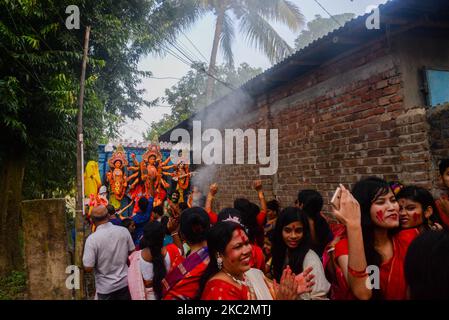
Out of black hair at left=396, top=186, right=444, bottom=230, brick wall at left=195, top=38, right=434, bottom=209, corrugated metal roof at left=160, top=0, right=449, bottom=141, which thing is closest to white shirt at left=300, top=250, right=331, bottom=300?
black hair at left=396, top=186, right=444, bottom=230

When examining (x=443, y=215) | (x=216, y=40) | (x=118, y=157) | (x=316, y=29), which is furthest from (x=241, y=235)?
(x=316, y=29)

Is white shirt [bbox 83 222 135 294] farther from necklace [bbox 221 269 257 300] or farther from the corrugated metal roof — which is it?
the corrugated metal roof

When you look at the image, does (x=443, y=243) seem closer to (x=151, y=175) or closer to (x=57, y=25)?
(x=151, y=175)

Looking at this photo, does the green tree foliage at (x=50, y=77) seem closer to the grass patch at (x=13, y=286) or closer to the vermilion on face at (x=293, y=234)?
the grass patch at (x=13, y=286)

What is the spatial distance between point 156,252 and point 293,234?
134 cm

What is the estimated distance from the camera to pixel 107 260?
12.5 ft

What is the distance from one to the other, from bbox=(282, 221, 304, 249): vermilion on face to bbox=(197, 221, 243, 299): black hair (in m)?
0.68

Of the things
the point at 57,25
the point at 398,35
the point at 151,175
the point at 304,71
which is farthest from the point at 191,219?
the point at 57,25

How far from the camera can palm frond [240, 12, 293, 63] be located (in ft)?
49.0

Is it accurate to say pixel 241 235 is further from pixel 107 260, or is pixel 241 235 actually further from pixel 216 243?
pixel 107 260

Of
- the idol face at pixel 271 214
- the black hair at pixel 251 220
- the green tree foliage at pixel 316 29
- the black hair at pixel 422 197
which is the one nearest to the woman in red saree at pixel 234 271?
the black hair at pixel 422 197

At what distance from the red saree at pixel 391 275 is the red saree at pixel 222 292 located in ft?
1.96

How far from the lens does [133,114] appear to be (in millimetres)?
16125

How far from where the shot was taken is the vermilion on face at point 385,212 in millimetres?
2061
